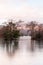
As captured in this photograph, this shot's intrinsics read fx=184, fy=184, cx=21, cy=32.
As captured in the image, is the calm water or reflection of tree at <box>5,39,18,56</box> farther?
reflection of tree at <box>5,39,18,56</box>

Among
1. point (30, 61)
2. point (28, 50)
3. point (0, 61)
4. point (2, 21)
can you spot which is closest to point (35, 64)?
point (30, 61)

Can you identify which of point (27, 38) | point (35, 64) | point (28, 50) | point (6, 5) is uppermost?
point (6, 5)

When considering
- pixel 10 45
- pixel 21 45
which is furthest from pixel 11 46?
pixel 21 45

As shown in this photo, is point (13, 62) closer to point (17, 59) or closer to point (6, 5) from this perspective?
point (17, 59)

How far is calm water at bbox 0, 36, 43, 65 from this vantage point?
7.17 ft

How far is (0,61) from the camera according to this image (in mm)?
2191

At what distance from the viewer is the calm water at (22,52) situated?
2.19m

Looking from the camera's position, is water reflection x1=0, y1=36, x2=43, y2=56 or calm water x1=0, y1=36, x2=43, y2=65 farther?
water reflection x1=0, y1=36, x2=43, y2=56

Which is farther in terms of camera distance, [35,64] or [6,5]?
[6,5]

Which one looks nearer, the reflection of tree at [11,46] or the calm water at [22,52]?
the calm water at [22,52]

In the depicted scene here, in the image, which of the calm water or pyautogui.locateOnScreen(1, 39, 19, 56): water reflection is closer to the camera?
the calm water

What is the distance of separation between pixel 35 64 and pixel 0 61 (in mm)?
417

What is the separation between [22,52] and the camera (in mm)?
2266

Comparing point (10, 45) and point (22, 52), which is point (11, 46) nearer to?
point (10, 45)
